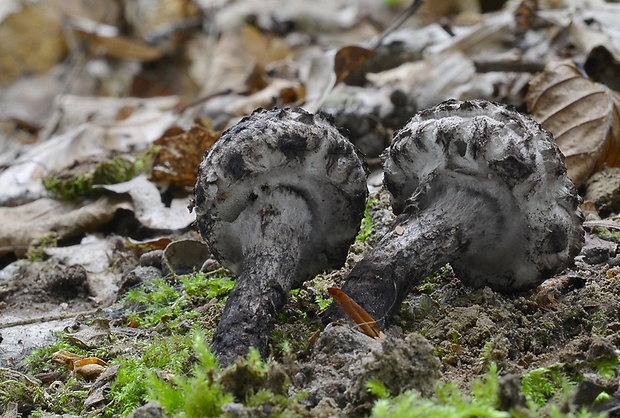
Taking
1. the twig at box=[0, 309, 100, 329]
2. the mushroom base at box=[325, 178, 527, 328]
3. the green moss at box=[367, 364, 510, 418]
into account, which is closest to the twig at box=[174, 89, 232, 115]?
the twig at box=[0, 309, 100, 329]

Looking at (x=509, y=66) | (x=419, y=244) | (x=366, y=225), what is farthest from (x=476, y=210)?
(x=509, y=66)

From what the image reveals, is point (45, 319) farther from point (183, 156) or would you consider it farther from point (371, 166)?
point (371, 166)

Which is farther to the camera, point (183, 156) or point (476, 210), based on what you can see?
point (183, 156)

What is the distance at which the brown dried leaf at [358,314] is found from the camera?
2.60 metres

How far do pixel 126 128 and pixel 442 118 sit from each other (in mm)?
5018

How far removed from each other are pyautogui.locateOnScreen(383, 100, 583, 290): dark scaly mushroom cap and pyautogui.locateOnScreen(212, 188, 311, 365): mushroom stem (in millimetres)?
500

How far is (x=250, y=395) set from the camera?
2.12m

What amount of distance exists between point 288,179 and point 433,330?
2.76 ft

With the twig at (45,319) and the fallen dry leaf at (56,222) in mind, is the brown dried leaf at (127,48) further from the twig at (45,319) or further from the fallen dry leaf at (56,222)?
the twig at (45,319)

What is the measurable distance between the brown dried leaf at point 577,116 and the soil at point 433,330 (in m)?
0.79

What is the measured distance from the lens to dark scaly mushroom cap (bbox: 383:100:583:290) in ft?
9.14

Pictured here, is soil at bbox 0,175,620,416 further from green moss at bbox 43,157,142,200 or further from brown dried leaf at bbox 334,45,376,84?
brown dried leaf at bbox 334,45,376,84

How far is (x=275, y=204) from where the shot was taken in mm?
2979

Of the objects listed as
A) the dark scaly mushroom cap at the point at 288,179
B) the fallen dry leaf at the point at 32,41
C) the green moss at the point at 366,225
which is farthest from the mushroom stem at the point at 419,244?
the fallen dry leaf at the point at 32,41
